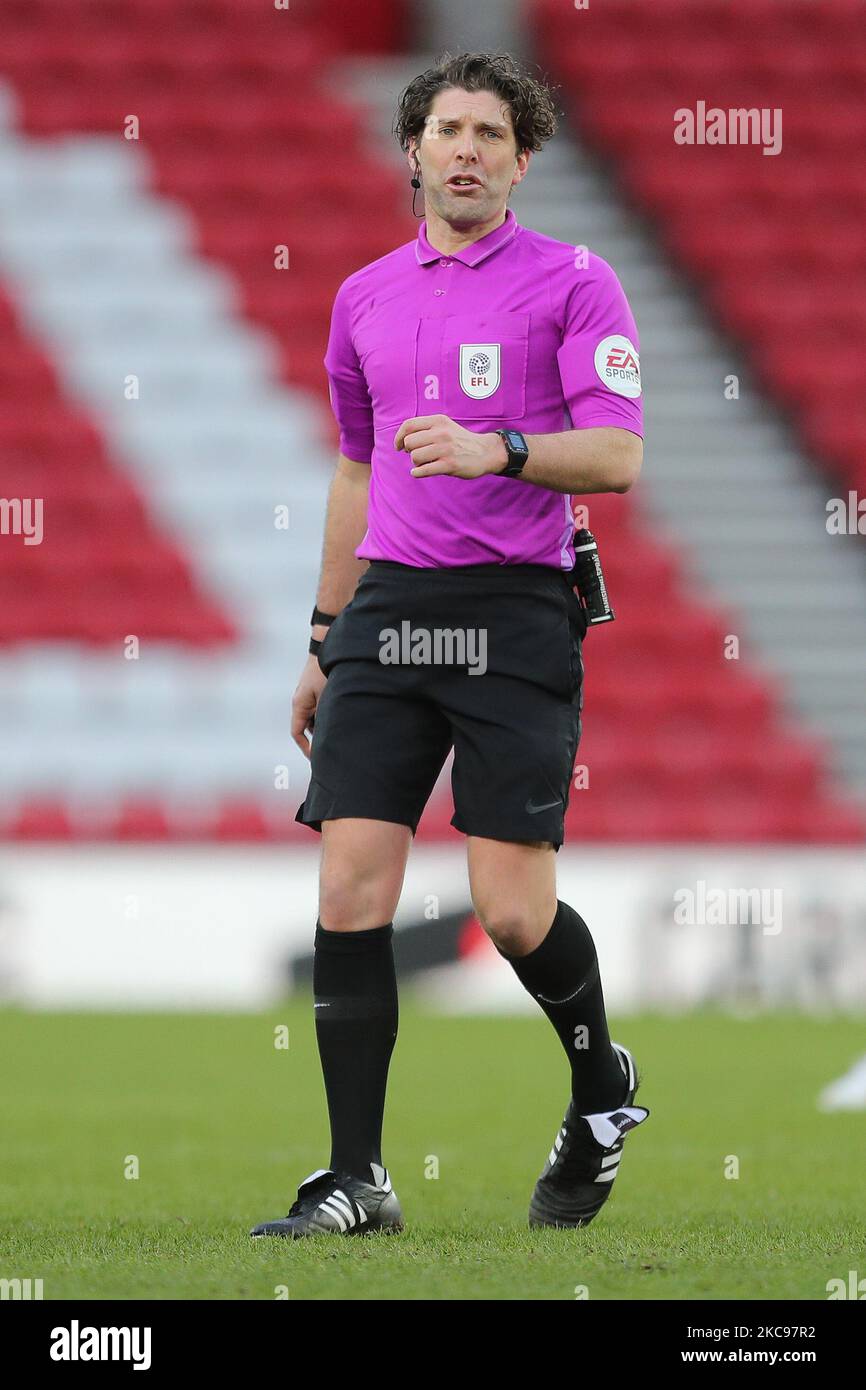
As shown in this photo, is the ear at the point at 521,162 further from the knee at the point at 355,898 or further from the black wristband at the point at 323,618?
the knee at the point at 355,898

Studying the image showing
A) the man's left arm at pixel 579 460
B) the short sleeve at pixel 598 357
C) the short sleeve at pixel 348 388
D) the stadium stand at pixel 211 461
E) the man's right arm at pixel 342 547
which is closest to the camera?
the man's left arm at pixel 579 460

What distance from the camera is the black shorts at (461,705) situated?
12.4 ft

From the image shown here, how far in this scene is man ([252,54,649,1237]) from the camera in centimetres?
377

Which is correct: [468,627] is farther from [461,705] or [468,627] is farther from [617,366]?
[617,366]

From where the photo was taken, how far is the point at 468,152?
378 centimetres

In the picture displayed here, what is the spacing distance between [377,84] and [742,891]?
5934mm

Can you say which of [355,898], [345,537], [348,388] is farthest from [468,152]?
[355,898]

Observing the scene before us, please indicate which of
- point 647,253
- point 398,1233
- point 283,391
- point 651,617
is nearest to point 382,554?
point 398,1233

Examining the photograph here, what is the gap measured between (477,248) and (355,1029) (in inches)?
55.2

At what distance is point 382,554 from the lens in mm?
3904

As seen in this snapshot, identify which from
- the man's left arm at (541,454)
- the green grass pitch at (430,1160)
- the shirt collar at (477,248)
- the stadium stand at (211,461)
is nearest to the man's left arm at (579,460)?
the man's left arm at (541,454)

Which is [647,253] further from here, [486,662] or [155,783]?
[486,662]

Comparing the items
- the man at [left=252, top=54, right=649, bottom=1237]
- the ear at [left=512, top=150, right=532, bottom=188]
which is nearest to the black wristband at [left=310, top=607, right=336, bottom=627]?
the man at [left=252, top=54, right=649, bottom=1237]

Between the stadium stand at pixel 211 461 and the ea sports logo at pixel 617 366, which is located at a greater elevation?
the stadium stand at pixel 211 461
